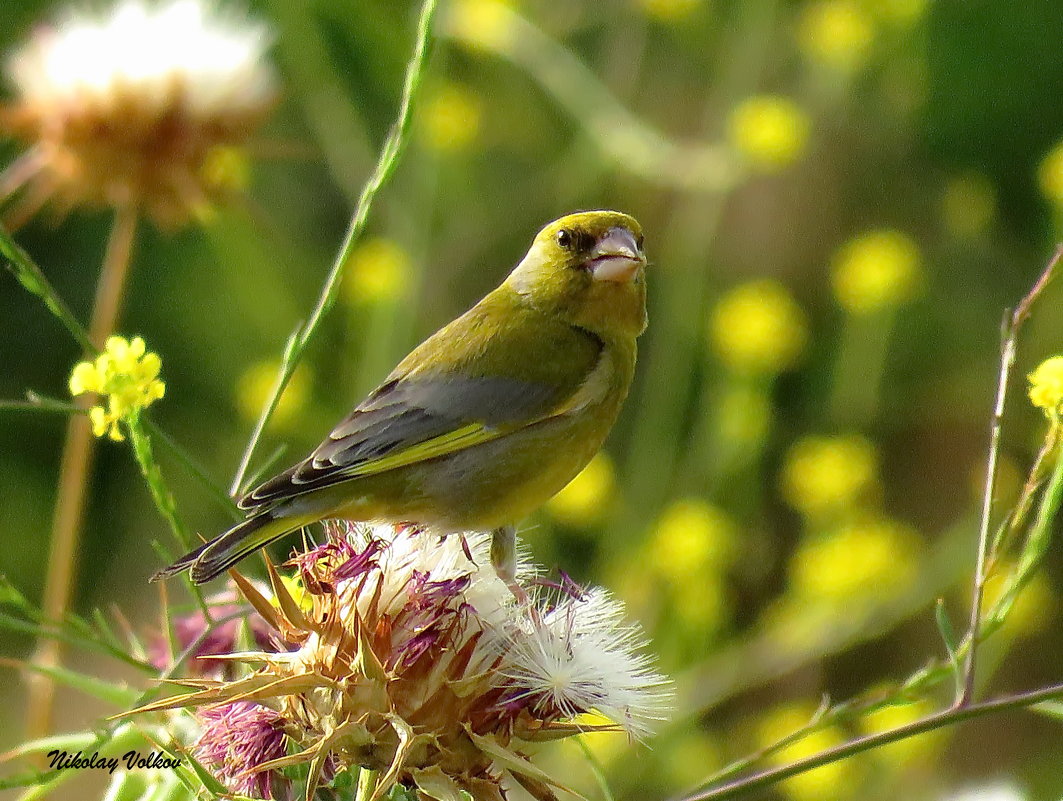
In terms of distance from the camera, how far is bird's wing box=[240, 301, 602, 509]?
221 centimetres

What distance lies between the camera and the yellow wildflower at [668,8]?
504 centimetres

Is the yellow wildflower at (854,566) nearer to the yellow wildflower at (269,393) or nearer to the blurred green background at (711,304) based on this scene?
the blurred green background at (711,304)

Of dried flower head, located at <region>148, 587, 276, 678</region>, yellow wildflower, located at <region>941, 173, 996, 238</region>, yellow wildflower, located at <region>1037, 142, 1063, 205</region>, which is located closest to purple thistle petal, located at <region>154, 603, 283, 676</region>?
dried flower head, located at <region>148, 587, 276, 678</region>

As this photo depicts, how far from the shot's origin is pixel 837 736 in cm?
450

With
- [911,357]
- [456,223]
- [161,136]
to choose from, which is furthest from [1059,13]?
[161,136]

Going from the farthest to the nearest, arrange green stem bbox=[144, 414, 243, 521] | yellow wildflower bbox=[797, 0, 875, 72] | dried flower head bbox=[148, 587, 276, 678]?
yellow wildflower bbox=[797, 0, 875, 72] < dried flower head bbox=[148, 587, 276, 678] < green stem bbox=[144, 414, 243, 521]

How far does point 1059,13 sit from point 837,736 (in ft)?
9.92

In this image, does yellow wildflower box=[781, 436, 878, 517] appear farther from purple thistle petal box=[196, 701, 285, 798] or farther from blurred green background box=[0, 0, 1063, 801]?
purple thistle petal box=[196, 701, 285, 798]

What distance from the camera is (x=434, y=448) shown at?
229cm

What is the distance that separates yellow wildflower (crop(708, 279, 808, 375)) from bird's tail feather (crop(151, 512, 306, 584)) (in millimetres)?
2835

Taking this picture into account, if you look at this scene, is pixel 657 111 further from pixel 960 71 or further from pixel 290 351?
pixel 290 351

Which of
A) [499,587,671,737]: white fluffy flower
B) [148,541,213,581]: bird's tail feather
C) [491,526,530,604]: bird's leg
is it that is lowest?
[499,587,671,737]: white fluffy flower

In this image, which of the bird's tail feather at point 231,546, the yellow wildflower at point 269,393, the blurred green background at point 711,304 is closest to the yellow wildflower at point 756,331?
the blurred green background at point 711,304

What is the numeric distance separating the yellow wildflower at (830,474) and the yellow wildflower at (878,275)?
47 centimetres
